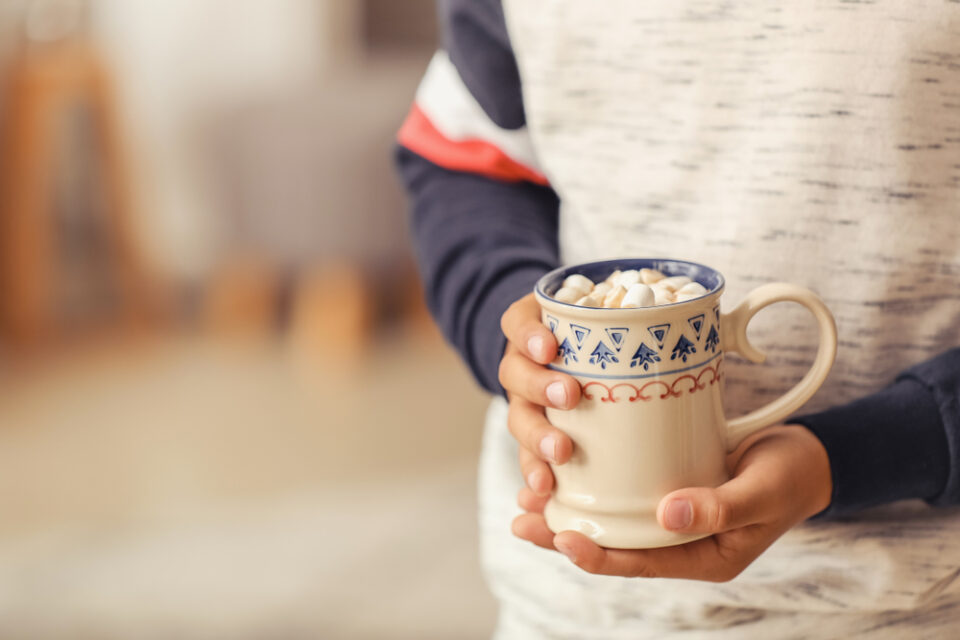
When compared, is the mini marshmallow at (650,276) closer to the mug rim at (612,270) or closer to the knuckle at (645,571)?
the mug rim at (612,270)

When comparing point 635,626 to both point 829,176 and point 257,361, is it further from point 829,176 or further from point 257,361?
point 257,361

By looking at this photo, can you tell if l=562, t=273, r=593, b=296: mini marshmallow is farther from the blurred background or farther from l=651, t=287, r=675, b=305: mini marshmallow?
the blurred background

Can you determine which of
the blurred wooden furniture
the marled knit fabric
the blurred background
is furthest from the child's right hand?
the blurred wooden furniture

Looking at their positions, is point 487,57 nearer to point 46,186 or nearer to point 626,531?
point 626,531

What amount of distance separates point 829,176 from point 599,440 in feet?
0.64

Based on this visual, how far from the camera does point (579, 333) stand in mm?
424

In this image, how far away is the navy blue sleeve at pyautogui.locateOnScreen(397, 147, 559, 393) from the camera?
1.94 feet

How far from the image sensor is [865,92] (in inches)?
19.2

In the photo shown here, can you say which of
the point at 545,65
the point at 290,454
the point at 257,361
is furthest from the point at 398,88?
the point at 545,65

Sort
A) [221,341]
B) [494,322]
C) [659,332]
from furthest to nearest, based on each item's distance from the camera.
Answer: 1. [221,341]
2. [494,322]
3. [659,332]

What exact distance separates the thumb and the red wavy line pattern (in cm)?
4

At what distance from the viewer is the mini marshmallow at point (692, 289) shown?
0.43 meters

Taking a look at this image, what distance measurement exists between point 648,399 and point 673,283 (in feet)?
0.18

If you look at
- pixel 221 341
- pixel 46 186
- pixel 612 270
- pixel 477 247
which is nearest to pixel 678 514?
pixel 612 270
